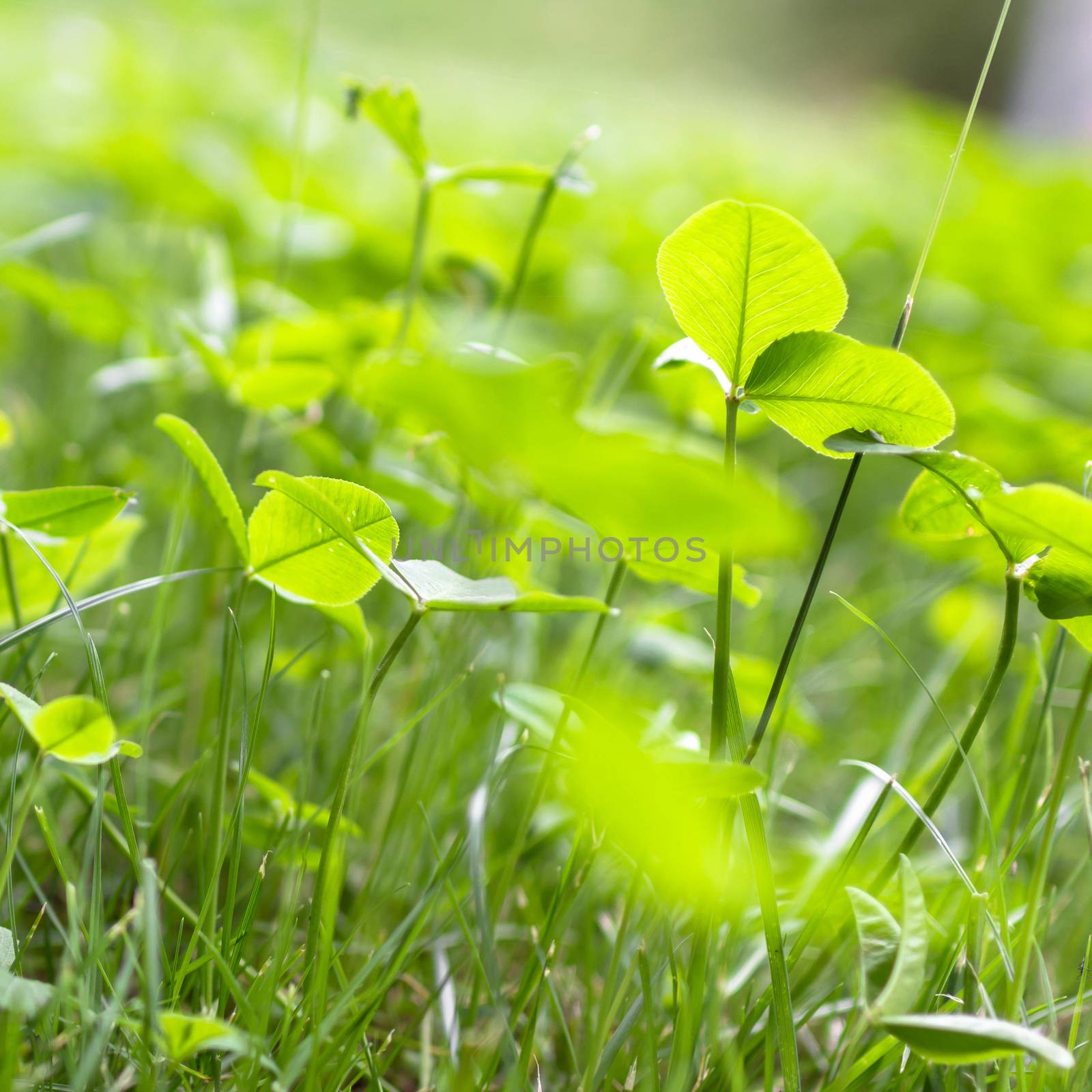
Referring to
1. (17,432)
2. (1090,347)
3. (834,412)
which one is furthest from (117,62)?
(834,412)

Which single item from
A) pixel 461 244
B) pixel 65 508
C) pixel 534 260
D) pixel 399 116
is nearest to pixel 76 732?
pixel 65 508

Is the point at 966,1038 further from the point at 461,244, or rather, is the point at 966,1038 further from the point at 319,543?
the point at 461,244

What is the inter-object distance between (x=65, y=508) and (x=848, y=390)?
347 millimetres

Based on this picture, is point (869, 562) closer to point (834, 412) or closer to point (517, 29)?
point (834, 412)

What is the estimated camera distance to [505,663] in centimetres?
83

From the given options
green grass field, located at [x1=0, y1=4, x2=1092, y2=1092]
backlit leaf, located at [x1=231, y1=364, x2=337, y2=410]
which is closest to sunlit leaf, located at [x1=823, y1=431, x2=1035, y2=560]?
green grass field, located at [x1=0, y1=4, x2=1092, y2=1092]

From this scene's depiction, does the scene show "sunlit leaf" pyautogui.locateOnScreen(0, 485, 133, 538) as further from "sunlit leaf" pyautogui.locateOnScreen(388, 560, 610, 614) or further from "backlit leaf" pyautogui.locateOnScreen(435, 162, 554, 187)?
"backlit leaf" pyautogui.locateOnScreen(435, 162, 554, 187)

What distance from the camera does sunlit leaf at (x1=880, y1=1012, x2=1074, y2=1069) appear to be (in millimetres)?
287

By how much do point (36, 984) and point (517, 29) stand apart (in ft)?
21.6

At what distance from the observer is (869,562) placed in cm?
124

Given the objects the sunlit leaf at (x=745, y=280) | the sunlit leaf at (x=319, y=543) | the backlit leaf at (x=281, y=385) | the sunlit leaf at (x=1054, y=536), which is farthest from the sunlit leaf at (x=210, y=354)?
the sunlit leaf at (x=1054, y=536)

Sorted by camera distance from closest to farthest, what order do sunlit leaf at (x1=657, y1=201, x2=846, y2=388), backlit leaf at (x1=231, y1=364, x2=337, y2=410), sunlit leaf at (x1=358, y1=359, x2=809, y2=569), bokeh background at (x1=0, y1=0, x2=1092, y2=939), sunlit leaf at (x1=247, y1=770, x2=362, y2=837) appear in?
sunlit leaf at (x1=358, y1=359, x2=809, y2=569) < sunlit leaf at (x1=657, y1=201, x2=846, y2=388) < sunlit leaf at (x1=247, y1=770, x2=362, y2=837) < backlit leaf at (x1=231, y1=364, x2=337, y2=410) < bokeh background at (x1=0, y1=0, x2=1092, y2=939)

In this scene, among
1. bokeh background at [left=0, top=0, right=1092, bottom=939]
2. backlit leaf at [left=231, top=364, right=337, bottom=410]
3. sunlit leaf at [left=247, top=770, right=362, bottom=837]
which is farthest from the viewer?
bokeh background at [left=0, top=0, right=1092, bottom=939]

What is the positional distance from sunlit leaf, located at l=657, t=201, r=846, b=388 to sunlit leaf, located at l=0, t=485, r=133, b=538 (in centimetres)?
26
